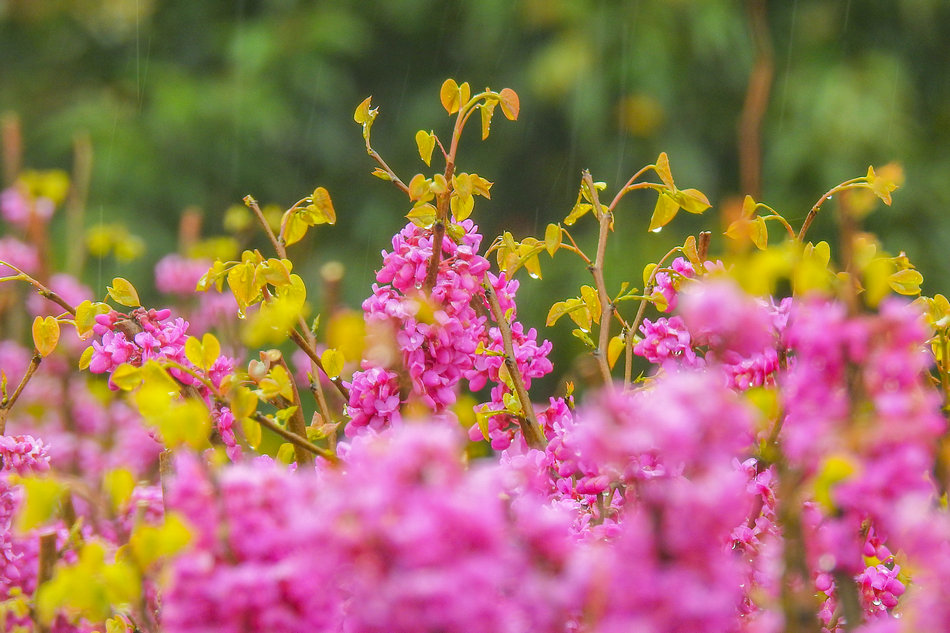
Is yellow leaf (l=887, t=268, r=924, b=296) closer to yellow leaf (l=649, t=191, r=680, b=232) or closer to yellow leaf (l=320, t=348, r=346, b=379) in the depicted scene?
yellow leaf (l=649, t=191, r=680, b=232)

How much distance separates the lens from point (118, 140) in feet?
12.1

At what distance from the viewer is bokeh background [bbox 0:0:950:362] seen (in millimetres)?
3373

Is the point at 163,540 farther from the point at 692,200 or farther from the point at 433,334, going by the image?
the point at 692,200

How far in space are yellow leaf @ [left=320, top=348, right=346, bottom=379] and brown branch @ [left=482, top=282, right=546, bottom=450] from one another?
0.12m

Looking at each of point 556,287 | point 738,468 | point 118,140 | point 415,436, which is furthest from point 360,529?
point 118,140

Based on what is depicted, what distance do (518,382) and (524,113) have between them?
10.8ft

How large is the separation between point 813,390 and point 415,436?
13 centimetres

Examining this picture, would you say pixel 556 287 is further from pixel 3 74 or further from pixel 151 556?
pixel 151 556

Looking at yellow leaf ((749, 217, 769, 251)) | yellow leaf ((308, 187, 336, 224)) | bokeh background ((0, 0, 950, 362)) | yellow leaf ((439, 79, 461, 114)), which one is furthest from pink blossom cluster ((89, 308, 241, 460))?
bokeh background ((0, 0, 950, 362))

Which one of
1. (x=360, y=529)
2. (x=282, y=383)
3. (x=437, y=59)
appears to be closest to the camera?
(x=360, y=529)

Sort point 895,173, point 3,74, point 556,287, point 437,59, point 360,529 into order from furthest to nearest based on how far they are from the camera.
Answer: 1. point 3,74
2. point 437,59
3. point 556,287
4. point 895,173
5. point 360,529

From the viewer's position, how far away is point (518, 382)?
2.01 ft

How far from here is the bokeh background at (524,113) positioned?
3373mm

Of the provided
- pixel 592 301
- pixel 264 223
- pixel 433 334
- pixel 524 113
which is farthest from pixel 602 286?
pixel 524 113
